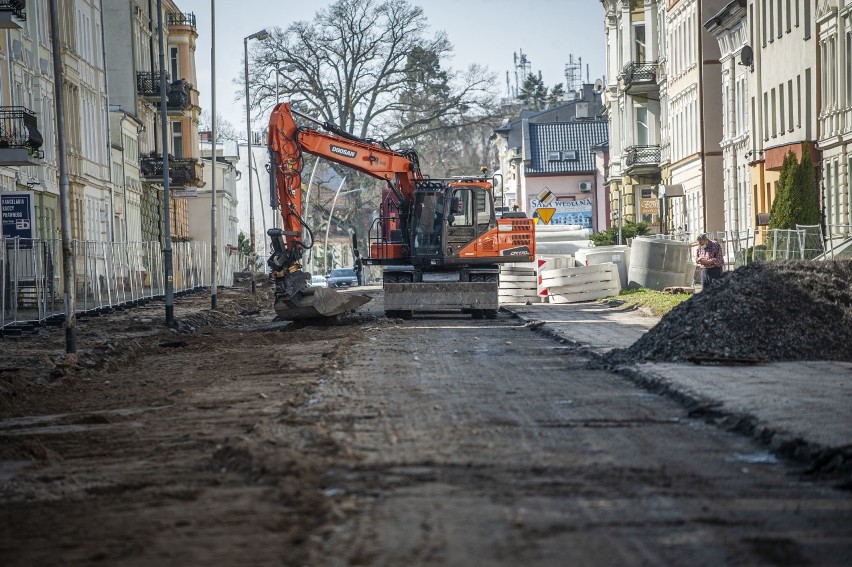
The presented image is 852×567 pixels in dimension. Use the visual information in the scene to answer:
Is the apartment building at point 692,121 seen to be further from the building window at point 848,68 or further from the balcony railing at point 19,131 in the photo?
the balcony railing at point 19,131

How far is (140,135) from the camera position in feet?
210

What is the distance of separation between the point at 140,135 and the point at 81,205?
16.9 m

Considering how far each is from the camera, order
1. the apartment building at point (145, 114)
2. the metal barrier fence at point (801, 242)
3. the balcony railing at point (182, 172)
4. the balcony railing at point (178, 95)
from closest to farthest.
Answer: the metal barrier fence at point (801, 242) → the apartment building at point (145, 114) → the balcony railing at point (182, 172) → the balcony railing at point (178, 95)

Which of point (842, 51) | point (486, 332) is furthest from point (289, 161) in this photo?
point (842, 51)

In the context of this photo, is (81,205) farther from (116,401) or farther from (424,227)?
(116,401)

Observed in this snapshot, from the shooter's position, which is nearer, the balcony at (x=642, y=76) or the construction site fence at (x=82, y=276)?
the construction site fence at (x=82, y=276)

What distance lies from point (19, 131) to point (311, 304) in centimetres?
1058

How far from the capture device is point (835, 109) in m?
36.8

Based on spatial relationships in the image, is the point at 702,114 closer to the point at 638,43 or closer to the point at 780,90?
the point at 780,90

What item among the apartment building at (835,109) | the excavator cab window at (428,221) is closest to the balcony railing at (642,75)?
the apartment building at (835,109)

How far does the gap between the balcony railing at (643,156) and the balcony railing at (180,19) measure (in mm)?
25186

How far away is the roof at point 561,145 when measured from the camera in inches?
3996

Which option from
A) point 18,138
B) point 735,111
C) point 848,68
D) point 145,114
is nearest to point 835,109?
point 848,68

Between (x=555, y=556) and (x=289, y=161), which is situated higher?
(x=289, y=161)
